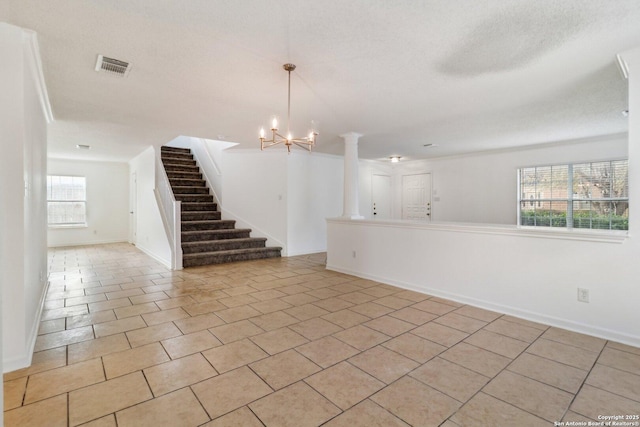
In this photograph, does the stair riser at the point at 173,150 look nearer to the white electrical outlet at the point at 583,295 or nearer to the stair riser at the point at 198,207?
the stair riser at the point at 198,207

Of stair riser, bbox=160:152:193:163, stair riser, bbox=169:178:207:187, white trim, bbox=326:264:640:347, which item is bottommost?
white trim, bbox=326:264:640:347

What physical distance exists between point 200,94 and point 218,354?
107 inches

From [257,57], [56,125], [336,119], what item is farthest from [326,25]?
[56,125]

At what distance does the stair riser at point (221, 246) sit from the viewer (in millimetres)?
6012

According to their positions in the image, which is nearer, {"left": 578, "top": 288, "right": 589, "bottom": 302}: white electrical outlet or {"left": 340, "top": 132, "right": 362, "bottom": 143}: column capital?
{"left": 578, "top": 288, "right": 589, "bottom": 302}: white electrical outlet

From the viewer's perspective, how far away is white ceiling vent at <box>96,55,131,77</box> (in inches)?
109

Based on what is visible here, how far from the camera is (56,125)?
16.0 feet

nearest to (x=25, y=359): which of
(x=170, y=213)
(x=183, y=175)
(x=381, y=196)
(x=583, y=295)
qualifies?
(x=170, y=213)

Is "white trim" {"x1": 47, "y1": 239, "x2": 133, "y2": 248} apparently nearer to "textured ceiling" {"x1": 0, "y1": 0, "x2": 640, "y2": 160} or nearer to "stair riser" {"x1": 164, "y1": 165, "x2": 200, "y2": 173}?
"stair riser" {"x1": 164, "y1": 165, "x2": 200, "y2": 173}

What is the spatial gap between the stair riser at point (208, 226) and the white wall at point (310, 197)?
1445mm

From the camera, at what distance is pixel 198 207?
294 inches

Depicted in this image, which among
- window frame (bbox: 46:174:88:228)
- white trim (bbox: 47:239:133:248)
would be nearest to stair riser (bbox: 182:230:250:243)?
white trim (bbox: 47:239:133:248)

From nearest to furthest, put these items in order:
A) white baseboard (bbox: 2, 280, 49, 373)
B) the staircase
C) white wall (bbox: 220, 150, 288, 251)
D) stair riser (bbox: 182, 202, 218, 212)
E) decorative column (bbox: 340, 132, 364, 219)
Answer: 1. white baseboard (bbox: 2, 280, 49, 373)
2. decorative column (bbox: 340, 132, 364, 219)
3. the staircase
4. white wall (bbox: 220, 150, 288, 251)
5. stair riser (bbox: 182, 202, 218, 212)

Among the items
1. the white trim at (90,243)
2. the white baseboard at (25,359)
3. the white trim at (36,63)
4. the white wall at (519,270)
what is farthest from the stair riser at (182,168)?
the white baseboard at (25,359)
